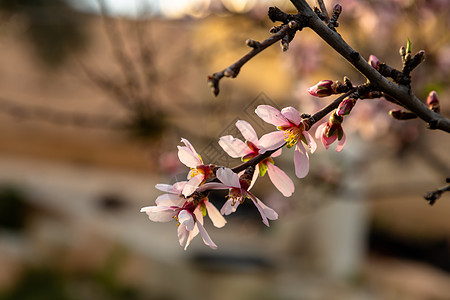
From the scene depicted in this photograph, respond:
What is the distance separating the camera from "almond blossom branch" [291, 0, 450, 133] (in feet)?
1.72

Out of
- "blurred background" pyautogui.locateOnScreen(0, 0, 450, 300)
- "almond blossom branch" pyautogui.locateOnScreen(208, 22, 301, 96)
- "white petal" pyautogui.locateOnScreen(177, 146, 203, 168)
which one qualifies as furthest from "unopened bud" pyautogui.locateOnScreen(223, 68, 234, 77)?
"blurred background" pyautogui.locateOnScreen(0, 0, 450, 300)

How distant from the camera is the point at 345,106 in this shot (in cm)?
55

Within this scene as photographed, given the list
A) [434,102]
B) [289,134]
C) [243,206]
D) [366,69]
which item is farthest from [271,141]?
[243,206]

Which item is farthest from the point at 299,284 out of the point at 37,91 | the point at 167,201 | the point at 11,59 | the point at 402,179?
the point at 11,59

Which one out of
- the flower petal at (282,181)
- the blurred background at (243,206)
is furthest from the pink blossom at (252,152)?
the blurred background at (243,206)

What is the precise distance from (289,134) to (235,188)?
0.09 m

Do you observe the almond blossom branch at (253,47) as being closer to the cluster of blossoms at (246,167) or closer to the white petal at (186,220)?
the cluster of blossoms at (246,167)

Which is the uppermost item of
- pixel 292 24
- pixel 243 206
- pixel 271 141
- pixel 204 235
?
pixel 243 206

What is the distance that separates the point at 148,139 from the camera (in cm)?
238

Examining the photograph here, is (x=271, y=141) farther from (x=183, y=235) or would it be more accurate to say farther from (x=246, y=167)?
(x=183, y=235)

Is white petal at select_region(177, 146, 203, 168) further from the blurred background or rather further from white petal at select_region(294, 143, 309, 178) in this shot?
the blurred background

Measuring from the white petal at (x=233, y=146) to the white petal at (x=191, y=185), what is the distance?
52 millimetres

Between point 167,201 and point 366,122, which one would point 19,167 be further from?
point 167,201

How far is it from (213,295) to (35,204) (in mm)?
2860
